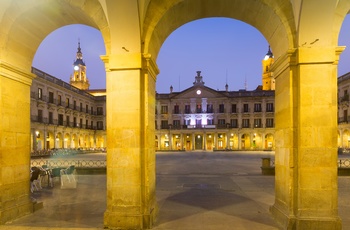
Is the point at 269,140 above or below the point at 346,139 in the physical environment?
below

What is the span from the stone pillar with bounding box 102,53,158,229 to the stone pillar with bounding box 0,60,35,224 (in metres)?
2.65

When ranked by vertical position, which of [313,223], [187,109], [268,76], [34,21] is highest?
[268,76]

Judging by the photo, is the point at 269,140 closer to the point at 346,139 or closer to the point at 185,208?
the point at 346,139

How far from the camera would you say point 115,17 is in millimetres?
5621

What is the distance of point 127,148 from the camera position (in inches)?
229

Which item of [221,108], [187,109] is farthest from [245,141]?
[187,109]

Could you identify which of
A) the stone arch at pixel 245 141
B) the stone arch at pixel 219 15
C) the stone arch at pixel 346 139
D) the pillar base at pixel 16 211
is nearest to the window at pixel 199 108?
the stone arch at pixel 245 141

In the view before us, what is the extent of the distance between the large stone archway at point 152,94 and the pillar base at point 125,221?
0.02 m

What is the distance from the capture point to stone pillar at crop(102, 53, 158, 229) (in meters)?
5.77

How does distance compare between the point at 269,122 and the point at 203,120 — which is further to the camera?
the point at 203,120

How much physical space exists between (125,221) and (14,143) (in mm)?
3558

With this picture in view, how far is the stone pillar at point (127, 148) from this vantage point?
5766 mm

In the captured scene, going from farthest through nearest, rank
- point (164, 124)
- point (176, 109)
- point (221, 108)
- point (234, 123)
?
point (164, 124)
point (176, 109)
point (221, 108)
point (234, 123)

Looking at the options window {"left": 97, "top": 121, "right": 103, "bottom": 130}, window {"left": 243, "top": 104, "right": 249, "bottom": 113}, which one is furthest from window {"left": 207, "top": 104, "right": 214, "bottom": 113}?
window {"left": 97, "top": 121, "right": 103, "bottom": 130}
